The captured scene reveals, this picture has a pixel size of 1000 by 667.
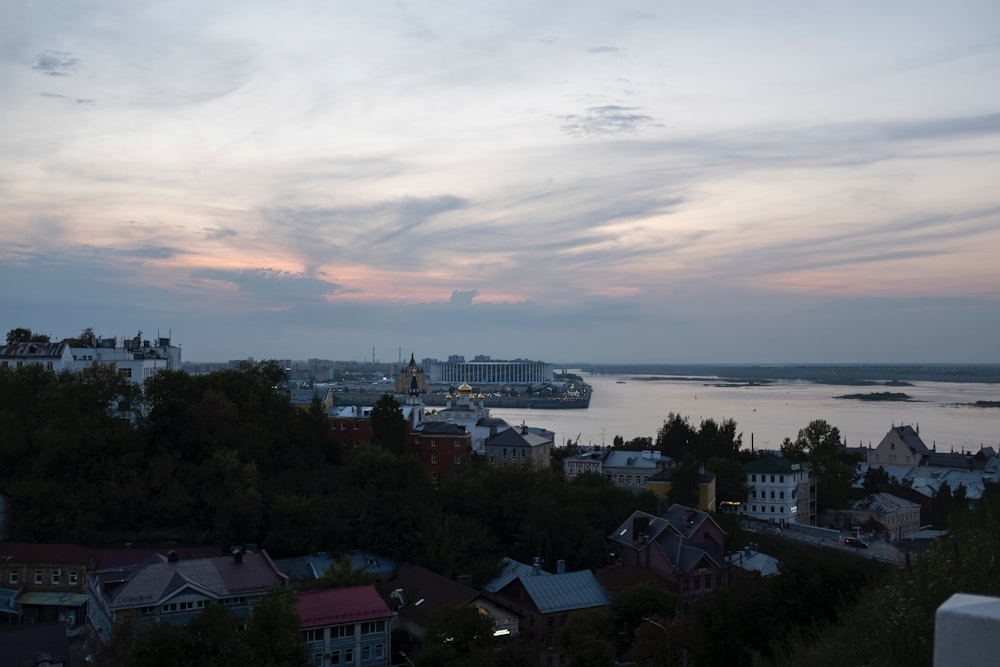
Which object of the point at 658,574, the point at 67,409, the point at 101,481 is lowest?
the point at 658,574

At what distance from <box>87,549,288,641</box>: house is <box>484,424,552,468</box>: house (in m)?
13.7

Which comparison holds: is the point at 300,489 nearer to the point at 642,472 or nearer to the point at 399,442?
the point at 399,442

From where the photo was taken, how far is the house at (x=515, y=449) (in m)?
28.6

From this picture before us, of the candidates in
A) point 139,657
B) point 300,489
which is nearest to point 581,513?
point 300,489

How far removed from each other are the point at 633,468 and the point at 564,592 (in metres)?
13.1

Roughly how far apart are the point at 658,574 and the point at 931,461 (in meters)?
23.0

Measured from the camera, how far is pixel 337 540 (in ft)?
65.0

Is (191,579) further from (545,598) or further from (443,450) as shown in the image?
(443,450)

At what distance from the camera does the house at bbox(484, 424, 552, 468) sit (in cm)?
2859

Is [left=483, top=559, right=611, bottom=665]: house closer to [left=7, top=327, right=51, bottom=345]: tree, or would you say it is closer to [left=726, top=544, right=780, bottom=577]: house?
[left=726, top=544, right=780, bottom=577]: house

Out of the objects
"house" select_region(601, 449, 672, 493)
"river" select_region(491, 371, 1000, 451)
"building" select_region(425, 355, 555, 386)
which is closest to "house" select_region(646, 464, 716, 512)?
"house" select_region(601, 449, 672, 493)

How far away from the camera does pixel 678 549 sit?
19.1 meters

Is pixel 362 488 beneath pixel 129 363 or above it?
beneath

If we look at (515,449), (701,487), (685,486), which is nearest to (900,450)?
(701,487)
